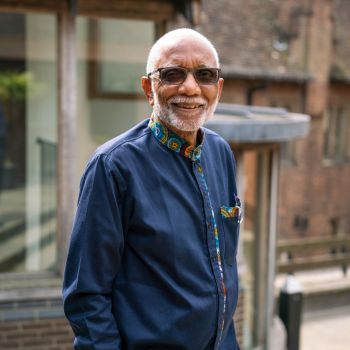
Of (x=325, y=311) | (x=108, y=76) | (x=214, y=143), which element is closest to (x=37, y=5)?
(x=108, y=76)

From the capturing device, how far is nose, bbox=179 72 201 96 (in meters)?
1.93

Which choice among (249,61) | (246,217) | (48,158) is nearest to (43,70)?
(48,158)

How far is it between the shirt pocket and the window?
16989mm

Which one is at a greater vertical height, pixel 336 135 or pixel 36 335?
pixel 336 135

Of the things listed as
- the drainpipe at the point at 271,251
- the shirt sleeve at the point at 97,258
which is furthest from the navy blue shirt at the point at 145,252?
the drainpipe at the point at 271,251

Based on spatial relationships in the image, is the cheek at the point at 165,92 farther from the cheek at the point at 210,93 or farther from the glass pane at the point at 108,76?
the glass pane at the point at 108,76

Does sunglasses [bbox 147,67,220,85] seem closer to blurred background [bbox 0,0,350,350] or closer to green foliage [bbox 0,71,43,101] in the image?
blurred background [bbox 0,0,350,350]

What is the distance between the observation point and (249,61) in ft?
51.1

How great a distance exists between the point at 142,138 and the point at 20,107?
350cm

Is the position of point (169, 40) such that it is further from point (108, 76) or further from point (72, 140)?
point (108, 76)

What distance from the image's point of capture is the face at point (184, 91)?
1929 mm

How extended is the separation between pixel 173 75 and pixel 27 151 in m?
3.48

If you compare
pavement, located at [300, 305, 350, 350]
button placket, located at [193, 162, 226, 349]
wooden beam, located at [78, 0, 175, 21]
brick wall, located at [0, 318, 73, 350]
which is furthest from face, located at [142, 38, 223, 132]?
pavement, located at [300, 305, 350, 350]

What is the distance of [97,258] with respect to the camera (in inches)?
71.7
